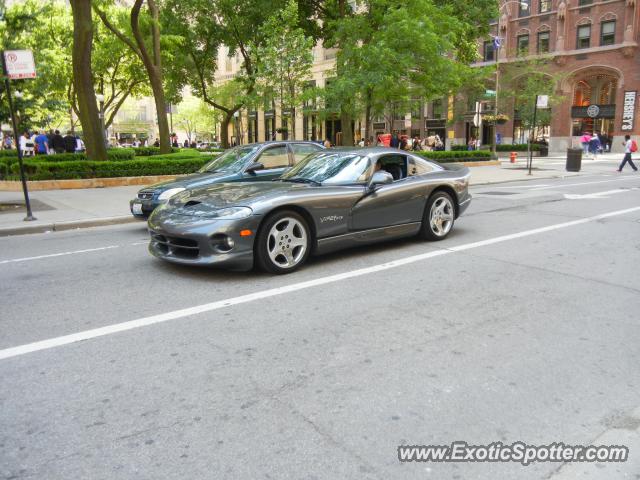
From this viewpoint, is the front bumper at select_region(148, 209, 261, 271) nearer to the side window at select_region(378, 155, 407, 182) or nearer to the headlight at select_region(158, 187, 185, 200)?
the side window at select_region(378, 155, 407, 182)

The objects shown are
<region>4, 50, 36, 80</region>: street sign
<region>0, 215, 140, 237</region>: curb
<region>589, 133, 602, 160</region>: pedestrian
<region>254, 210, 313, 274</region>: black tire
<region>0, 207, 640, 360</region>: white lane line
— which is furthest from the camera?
<region>589, 133, 602, 160</region>: pedestrian

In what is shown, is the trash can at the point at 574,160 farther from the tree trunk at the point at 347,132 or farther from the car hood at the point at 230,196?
the car hood at the point at 230,196

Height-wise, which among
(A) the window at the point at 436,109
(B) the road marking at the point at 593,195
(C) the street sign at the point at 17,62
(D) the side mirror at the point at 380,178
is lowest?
(B) the road marking at the point at 593,195

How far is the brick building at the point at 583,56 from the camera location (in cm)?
4497

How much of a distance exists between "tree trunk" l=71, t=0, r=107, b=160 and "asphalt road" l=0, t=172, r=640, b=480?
12653 mm

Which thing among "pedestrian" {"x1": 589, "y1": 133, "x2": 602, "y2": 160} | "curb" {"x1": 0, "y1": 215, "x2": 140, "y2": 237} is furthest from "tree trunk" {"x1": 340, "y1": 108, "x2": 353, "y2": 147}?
"pedestrian" {"x1": 589, "y1": 133, "x2": 602, "y2": 160}

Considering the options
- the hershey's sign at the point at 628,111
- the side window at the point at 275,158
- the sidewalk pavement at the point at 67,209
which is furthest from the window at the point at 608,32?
the side window at the point at 275,158

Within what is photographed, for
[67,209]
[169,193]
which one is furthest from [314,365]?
[67,209]

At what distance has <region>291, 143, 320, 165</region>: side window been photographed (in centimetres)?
1032

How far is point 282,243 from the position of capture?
594cm

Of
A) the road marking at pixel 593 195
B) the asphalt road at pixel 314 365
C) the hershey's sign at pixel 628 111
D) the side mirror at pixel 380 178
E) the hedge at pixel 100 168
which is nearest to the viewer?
the asphalt road at pixel 314 365

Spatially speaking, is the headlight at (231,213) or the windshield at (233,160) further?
the windshield at (233,160)

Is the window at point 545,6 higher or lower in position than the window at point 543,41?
higher

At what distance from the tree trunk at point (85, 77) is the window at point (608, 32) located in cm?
4460
